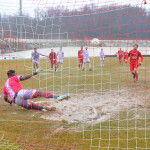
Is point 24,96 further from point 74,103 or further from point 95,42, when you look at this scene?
point 95,42

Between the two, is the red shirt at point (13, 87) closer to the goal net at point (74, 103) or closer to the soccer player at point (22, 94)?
the soccer player at point (22, 94)

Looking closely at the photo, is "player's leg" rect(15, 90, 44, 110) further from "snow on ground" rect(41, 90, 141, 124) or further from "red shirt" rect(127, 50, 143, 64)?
"red shirt" rect(127, 50, 143, 64)

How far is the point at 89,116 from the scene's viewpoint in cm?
586

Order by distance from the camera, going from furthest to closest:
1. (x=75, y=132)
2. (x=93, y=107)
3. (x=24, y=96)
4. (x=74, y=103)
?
(x=74, y=103), (x=93, y=107), (x=24, y=96), (x=75, y=132)

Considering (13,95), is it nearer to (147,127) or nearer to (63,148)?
(63,148)

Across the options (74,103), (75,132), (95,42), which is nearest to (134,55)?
(95,42)

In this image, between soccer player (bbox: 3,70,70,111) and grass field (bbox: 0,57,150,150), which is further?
soccer player (bbox: 3,70,70,111)

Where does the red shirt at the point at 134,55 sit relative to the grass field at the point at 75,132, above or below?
above

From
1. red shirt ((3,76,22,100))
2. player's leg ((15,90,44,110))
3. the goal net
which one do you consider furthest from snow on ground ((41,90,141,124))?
red shirt ((3,76,22,100))

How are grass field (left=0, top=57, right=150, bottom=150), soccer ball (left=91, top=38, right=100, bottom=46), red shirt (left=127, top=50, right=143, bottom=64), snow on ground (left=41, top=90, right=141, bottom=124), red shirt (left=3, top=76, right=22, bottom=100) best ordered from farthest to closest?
red shirt (left=127, top=50, right=143, bottom=64)
soccer ball (left=91, top=38, right=100, bottom=46)
red shirt (left=3, top=76, right=22, bottom=100)
snow on ground (left=41, top=90, right=141, bottom=124)
grass field (left=0, top=57, right=150, bottom=150)

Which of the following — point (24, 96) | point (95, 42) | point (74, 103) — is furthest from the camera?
point (74, 103)

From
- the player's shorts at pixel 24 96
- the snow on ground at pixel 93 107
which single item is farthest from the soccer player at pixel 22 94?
the snow on ground at pixel 93 107

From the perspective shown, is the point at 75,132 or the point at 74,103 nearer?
the point at 75,132

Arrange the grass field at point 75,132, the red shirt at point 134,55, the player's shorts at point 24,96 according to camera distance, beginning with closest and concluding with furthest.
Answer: the grass field at point 75,132 < the player's shorts at point 24,96 < the red shirt at point 134,55
